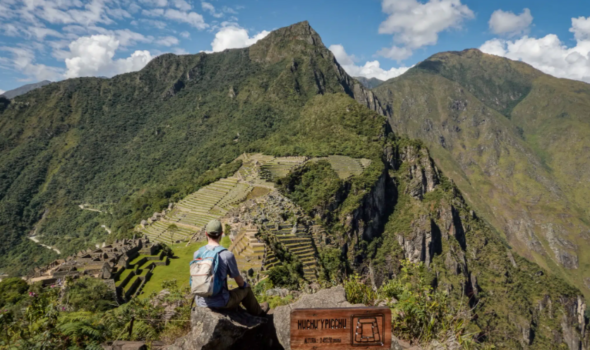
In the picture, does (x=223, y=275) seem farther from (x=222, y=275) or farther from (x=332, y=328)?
(x=332, y=328)

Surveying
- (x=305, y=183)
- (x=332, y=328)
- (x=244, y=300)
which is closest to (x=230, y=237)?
(x=244, y=300)

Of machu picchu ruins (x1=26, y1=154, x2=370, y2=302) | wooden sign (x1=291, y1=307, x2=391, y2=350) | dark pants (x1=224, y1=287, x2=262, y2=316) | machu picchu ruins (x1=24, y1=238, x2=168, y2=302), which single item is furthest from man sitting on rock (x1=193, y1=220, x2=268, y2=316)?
machu picchu ruins (x1=24, y1=238, x2=168, y2=302)

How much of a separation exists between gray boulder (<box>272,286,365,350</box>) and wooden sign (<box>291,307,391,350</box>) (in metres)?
0.63

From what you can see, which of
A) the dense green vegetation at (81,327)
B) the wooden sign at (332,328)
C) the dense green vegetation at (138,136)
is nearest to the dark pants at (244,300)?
the wooden sign at (332,328)

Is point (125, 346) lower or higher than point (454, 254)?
higher

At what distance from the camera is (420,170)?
283ft

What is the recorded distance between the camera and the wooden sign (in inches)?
161

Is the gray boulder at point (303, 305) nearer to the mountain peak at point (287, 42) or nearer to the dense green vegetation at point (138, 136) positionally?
the dense green vegetation at point (138, 136)

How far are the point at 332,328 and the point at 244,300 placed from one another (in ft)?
5.01

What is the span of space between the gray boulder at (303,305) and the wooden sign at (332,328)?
0.63 m

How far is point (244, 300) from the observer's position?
4.93 metres

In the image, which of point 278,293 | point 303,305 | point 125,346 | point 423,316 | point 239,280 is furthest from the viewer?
point 278,293

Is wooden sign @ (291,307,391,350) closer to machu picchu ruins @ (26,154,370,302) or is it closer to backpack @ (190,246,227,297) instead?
Answer: backpack @ (190,246,227,297)

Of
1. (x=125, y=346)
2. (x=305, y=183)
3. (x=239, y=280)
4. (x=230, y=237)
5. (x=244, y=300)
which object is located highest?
(x=305, y=183)
